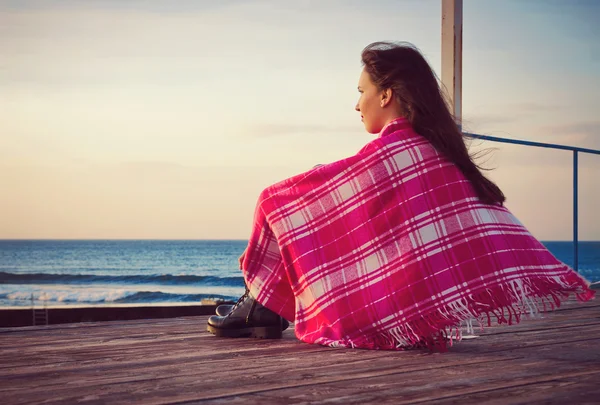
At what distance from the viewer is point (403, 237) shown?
6.19ft

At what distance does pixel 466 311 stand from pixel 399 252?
8.5 inches

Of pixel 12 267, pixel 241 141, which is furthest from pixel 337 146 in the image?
pixel 12 267

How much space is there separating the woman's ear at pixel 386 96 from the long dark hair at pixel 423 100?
0.04 feet

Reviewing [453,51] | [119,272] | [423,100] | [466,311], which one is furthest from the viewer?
[119,272]

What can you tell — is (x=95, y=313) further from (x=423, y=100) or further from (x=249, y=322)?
(x=423, y=100)

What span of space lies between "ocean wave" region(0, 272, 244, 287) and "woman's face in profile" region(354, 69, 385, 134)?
1977 centimetres

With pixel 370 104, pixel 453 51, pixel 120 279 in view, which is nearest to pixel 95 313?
pixel 453 51

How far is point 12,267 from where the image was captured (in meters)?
29.0

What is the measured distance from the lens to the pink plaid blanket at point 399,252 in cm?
184

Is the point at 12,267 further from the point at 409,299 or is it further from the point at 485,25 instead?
the point at 409,299

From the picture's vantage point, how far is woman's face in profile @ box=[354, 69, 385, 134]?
6.73ft

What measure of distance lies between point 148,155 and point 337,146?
25.4ft

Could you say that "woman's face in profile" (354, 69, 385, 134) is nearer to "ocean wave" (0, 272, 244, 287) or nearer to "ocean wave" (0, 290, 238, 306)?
"ocean wave" (0, 290, 238, 306)

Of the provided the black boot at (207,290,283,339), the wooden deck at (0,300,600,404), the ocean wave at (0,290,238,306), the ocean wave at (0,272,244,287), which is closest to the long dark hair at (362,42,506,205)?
the wooden deck at (0,300,600,404)
